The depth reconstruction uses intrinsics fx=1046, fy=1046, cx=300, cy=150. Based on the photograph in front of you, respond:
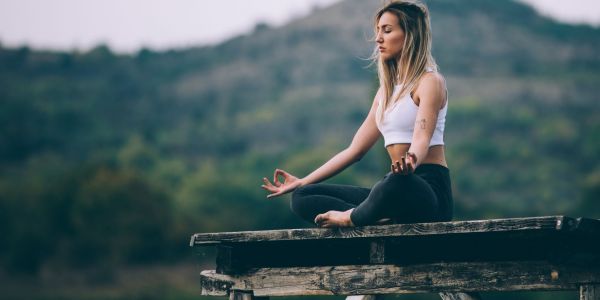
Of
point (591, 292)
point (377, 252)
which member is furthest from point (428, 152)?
point (591, 292)

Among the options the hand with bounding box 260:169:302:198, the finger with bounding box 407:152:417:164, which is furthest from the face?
the hand with bounding box 260:169:302:198

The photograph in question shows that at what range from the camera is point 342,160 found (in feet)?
20.6

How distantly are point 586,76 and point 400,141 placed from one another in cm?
14974

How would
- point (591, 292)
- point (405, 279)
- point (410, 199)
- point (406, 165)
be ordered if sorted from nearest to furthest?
point (591, 292) → point (406, 165) → point (410, 199) → point (405, 279)

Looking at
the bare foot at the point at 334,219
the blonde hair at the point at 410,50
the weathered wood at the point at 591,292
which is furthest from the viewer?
the blonde hair at the point at 410,50

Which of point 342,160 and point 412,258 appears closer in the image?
point 412,258

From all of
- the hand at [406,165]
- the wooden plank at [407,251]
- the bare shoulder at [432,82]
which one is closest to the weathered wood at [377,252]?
the wooden plank at [407,251]

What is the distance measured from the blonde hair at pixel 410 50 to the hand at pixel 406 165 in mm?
586

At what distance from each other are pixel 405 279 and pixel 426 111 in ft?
2.93

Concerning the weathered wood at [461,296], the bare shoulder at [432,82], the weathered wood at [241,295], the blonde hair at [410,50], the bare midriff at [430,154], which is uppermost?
the blonde hair at [410,50]

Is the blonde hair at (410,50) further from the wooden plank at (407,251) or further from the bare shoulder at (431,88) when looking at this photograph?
the wooden plank at (407,251)

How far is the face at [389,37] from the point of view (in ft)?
19.1

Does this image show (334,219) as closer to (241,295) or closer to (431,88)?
(241,295)

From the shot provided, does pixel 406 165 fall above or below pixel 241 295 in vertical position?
above
